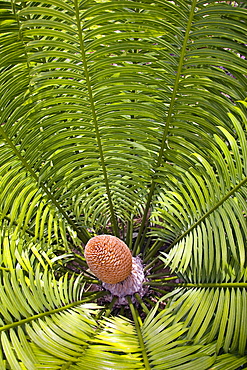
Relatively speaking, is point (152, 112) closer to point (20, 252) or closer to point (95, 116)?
point (95, 116)

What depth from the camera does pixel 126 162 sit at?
1392 millimetres

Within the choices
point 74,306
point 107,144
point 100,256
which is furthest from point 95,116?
point 74,306

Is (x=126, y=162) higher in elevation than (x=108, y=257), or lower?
higher

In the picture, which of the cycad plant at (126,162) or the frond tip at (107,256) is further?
the frond tip at (107,256)

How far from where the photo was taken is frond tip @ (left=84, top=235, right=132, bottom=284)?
3.89 feet

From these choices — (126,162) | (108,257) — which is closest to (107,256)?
(108,257)

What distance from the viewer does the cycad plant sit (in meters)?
0.94

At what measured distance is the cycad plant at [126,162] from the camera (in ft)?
3.07

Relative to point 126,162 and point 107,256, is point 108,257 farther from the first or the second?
point 126,162

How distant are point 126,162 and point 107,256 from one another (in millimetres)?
423

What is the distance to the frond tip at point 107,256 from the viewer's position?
118 centimetres

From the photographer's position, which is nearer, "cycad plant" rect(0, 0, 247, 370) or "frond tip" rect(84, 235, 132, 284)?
"cycad plant" rect(0, 0, 247, 370)

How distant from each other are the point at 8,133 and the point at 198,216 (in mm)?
801

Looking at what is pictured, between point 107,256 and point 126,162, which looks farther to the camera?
point 126,162
